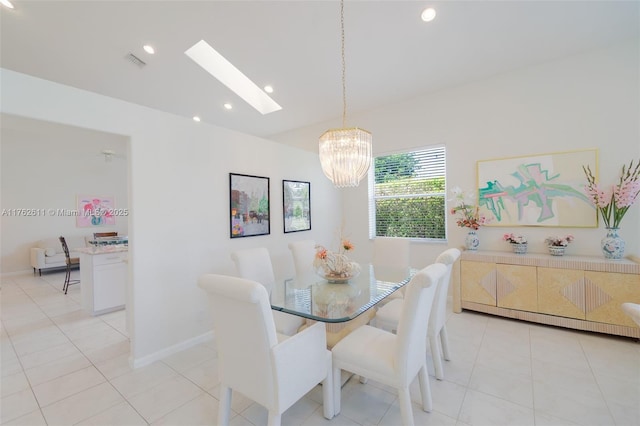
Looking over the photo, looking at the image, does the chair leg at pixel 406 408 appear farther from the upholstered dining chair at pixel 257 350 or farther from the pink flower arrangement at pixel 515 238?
the pink flower arrangement at pixel 515 238

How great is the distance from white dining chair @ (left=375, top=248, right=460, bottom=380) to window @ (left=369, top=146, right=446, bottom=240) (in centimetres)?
207

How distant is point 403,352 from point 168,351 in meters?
2.30

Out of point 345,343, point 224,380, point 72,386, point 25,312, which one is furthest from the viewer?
point 25,312

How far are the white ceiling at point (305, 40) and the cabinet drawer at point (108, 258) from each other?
256 centimetres

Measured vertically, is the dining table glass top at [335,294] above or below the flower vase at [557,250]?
below

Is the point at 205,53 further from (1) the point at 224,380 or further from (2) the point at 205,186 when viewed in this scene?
(1) the point at 224,380

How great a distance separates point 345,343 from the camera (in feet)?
5.86

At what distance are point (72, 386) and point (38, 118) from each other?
2.06m

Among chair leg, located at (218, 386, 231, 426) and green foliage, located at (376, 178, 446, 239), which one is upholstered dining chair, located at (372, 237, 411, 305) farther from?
chair leg, located at (218, 386, 231, 426)

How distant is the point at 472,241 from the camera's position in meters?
3.57

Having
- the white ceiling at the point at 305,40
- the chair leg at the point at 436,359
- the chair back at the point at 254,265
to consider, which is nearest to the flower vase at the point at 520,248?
the chair leg at the point at 436,359

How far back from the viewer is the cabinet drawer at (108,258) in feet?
11.9

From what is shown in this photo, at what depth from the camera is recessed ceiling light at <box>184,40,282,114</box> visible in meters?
3.75

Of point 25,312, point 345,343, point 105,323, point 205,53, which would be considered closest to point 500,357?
point 345,343
